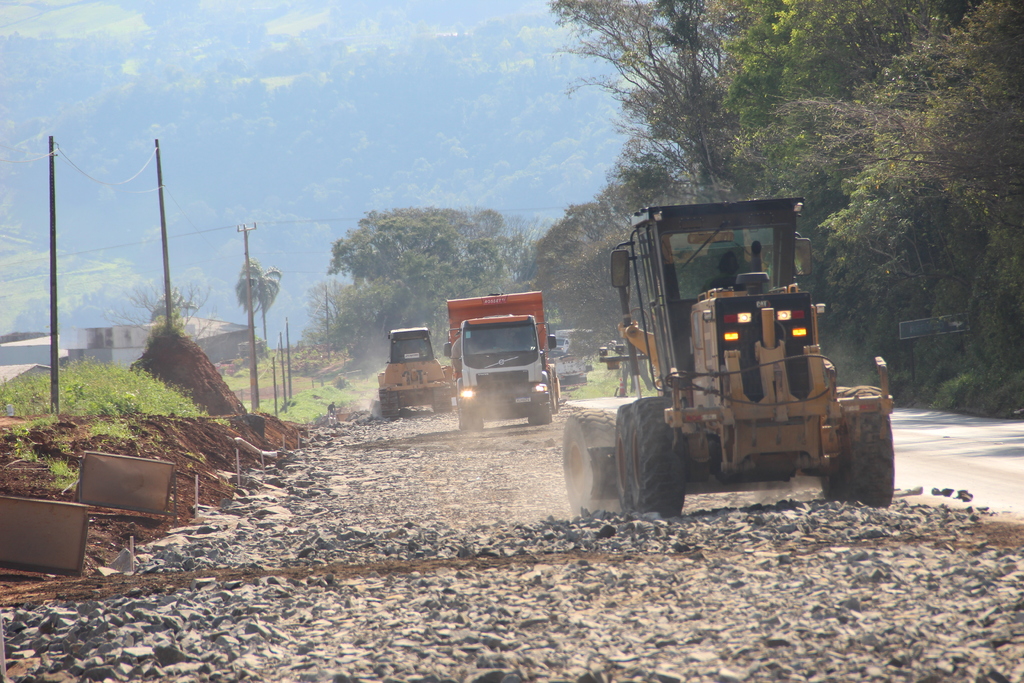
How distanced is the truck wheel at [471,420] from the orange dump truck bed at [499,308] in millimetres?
3806

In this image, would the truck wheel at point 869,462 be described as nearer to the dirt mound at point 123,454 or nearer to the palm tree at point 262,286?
the dirt mound at point 123,454

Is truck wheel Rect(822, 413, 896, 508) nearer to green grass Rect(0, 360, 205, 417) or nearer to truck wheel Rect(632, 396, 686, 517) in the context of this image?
truck wheel Rect(632, 396, 686, 517)

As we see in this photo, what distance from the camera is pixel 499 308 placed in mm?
28578

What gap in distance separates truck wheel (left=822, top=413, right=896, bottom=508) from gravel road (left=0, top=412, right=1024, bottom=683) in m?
0.30

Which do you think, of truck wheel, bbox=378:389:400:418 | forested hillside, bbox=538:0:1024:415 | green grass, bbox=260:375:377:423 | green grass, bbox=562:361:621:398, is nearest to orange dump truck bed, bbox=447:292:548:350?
truck wheel, bbox=378:389:400:418

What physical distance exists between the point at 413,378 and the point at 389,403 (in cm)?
136

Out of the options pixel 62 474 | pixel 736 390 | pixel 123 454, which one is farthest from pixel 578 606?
pixel 123 454

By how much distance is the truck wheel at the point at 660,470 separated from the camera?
8961 millimetres

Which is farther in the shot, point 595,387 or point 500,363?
point 595,387

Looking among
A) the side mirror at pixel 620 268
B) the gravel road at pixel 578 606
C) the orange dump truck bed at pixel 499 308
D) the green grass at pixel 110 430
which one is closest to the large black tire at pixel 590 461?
the gravel road at pixel 578 606

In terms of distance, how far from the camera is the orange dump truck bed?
2830 cm

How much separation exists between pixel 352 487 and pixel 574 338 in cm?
4821

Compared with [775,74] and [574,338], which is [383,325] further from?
[775,74]

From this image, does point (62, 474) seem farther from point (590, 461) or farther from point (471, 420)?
point (471, 420)
